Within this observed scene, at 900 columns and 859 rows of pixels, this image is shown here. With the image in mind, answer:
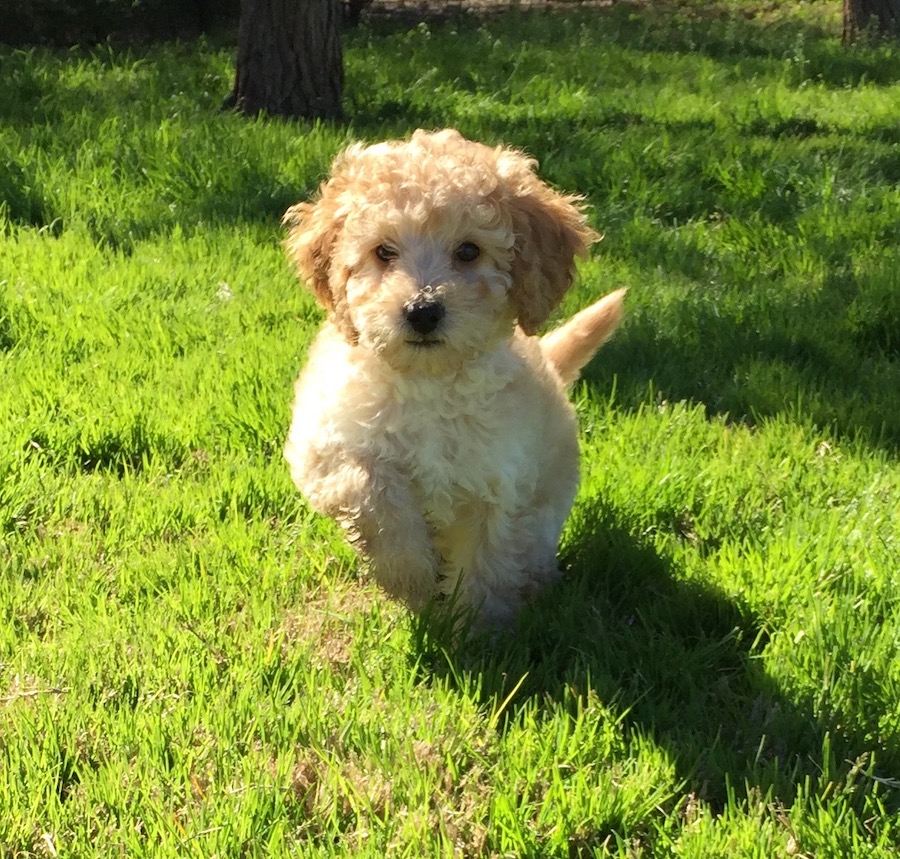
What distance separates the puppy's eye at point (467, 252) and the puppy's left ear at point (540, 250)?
0.13 meters

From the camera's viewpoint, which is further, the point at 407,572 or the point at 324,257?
the point at 324,257

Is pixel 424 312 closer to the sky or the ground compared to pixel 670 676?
closer to the sky

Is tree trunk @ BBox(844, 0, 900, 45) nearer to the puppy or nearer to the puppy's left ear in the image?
the puppy's left ear

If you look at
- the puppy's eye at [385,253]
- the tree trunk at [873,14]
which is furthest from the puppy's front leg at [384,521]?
the tree trunk at [873,14]

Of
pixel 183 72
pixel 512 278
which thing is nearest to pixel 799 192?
pixel 512 278

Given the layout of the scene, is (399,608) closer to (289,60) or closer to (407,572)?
(407,572)

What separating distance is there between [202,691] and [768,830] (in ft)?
4.41

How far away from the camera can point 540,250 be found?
3189mm

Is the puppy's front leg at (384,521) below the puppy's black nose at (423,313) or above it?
below

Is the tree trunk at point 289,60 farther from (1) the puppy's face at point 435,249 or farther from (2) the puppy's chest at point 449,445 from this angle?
(2) the puppy's chest at point 449,445

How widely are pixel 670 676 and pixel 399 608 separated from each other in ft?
2.61

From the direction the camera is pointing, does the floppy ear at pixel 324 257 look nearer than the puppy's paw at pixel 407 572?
No

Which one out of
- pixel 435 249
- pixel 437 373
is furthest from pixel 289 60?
pixel 437 373

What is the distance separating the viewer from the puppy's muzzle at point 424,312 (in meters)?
2.80
